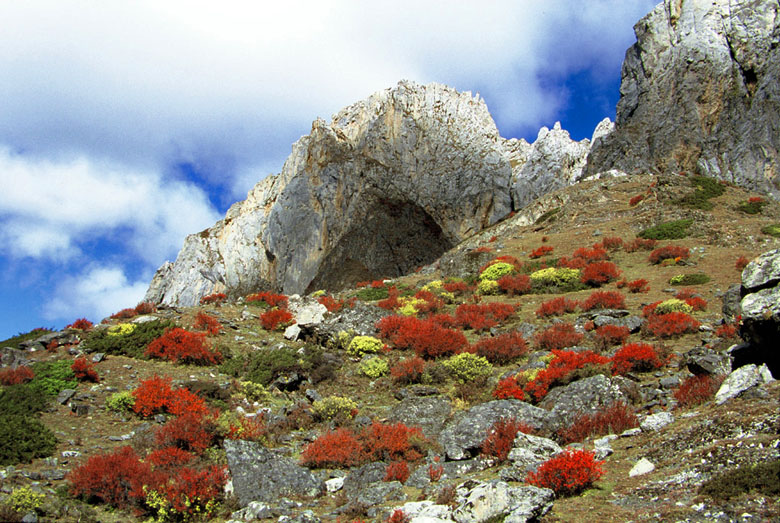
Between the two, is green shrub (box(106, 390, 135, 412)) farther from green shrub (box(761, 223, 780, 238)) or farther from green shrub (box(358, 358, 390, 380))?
green shrub (box(761, 223, 780, 238))

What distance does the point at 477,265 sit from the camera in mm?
29266

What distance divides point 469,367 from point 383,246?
134 ft

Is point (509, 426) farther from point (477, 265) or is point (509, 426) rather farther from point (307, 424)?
A: point (477, 265)

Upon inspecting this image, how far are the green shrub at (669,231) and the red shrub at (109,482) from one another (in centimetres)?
2818

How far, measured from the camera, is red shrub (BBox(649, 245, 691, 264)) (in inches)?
947

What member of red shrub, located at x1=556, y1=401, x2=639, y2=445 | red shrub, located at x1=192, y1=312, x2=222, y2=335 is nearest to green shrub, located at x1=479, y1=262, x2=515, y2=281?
red shrub, located at x1=192, y1=312, x2=222, y2=335

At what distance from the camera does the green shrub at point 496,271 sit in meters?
26.1

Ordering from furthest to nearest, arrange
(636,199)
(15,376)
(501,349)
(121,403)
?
(636,199) → (501,349) → (15,376) → (121,403)

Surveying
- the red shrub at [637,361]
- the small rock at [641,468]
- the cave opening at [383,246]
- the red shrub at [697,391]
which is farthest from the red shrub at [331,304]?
the cave opening at [383,246]

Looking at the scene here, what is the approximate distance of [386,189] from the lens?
182 ft

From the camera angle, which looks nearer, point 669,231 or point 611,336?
point 611,336

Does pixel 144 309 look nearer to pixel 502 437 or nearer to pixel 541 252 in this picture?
pixel 502 437

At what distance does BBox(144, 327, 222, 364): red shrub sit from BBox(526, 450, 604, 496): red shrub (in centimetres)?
1140

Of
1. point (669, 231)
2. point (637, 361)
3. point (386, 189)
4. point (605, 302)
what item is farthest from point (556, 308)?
point (386, 189)
